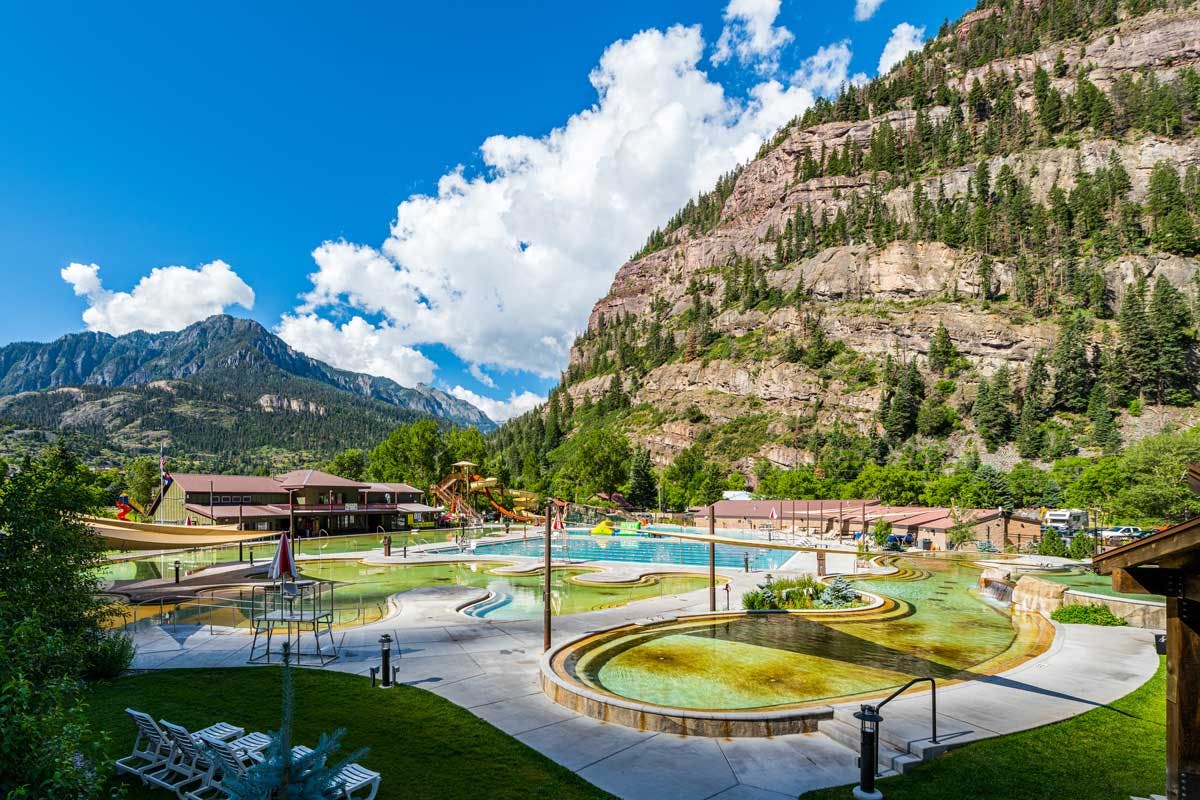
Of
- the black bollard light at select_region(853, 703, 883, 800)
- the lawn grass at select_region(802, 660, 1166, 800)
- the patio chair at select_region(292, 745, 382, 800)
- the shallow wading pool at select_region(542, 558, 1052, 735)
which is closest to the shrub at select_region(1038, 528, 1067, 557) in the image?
the shallow wading pool at select_region(542, 558, 1052, 735)

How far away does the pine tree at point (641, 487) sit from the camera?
85.5 meters

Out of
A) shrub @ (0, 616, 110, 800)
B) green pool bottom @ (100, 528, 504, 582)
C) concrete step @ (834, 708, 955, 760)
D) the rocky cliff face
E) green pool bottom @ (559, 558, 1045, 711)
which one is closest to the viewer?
shrub @ (0, 616, 110, 800)

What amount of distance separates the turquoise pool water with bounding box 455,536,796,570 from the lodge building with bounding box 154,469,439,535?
20694mm

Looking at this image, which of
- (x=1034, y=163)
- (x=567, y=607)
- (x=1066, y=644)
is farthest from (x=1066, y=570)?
(x=1034, y=163)

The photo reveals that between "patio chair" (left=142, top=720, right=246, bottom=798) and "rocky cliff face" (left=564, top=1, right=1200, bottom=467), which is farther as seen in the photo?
"rocky cliff face" (left=564, top=1, right=1200, bottom=467)

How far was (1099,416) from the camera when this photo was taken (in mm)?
81125

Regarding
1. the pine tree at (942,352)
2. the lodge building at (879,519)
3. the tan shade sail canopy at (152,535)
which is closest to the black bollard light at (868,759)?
the tan shade sail canopy at (152,535)

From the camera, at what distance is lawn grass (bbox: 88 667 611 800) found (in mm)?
7574

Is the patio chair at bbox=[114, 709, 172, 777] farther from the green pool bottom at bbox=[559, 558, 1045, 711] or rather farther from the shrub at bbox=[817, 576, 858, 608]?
the shrub at bbox=[817, 576, 858, 608]

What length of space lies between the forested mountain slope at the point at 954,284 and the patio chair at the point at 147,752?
257ft

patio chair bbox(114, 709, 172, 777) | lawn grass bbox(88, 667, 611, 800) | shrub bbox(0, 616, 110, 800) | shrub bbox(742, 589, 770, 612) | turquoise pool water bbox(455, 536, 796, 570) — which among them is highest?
shrub bbox(0, 616, 110, 800)

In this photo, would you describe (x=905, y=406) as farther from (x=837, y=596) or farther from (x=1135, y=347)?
(x=837, y=596)

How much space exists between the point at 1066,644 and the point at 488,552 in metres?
33.2

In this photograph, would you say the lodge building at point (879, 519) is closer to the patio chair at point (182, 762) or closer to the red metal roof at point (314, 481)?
the red metal roof at point (314, 481)
